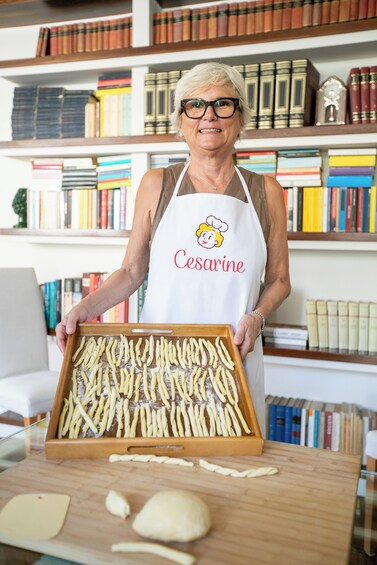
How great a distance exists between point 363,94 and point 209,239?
1443 mm

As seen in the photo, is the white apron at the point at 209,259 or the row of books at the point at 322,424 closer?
the white apron at the point at 209,259

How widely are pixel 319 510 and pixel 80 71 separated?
8.89 feet

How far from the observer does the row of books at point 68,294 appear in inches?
117

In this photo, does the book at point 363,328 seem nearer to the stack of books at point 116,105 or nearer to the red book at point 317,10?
the red book at point 317,10

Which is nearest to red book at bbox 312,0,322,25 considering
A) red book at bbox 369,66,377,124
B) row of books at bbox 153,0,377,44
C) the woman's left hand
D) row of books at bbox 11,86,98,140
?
row of books at bbox 153,0,377,44

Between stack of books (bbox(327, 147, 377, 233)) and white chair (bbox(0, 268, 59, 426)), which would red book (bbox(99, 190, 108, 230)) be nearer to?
white chair (bbox(0, 268, 59, 426))

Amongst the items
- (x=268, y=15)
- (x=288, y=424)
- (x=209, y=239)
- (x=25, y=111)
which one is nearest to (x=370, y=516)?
(x=209, y=239)

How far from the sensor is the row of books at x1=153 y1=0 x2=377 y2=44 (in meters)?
2.41

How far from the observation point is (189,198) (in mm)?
1470

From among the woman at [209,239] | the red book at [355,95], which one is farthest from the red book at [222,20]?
the woman at [209,239]

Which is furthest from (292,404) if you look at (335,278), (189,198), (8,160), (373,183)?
(8,160)

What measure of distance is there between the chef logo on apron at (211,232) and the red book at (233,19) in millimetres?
1557

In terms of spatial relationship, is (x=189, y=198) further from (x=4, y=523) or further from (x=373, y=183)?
(x=373, y=183)

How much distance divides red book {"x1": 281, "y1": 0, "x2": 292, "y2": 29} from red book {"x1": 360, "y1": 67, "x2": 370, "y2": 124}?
417 millimetres
